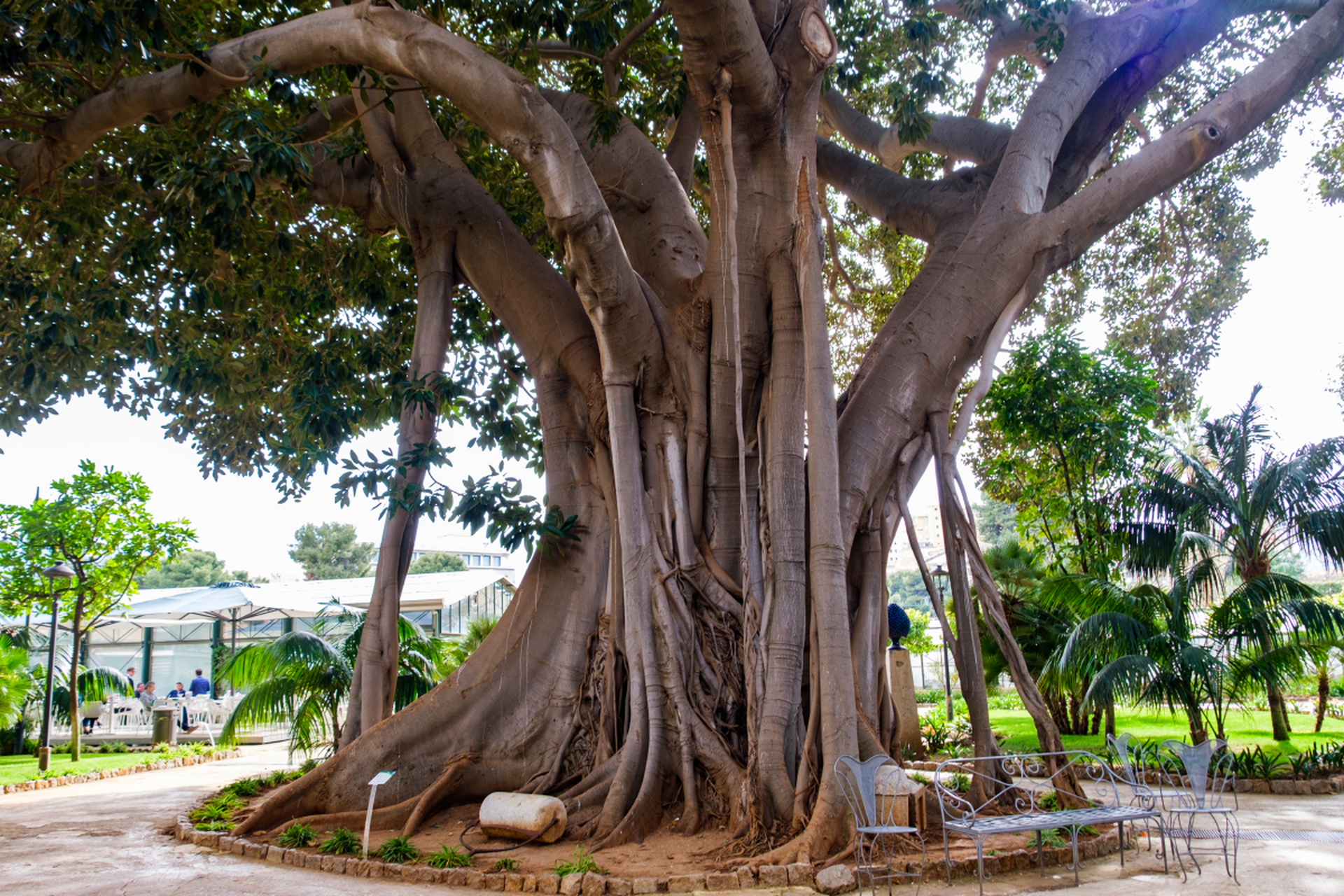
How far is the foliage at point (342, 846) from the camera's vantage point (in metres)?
5.75

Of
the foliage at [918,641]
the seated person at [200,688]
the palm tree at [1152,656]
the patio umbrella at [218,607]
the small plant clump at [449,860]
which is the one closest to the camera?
the small plant clump at [449,860]

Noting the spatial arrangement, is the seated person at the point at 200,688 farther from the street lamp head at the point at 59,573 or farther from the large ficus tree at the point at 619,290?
the large ficus tree at the point at 619,290

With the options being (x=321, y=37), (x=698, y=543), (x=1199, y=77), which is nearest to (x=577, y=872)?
(x=698, y=543)

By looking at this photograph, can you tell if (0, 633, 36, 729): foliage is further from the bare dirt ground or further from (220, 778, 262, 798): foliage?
(220, 778, 262, 798): foliage

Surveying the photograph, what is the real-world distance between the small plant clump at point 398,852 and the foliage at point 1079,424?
25.1 ft

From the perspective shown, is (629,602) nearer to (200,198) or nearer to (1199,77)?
(200,198)

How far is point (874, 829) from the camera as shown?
4422 mm

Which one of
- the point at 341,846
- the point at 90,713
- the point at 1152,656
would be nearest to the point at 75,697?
the point at 90,713

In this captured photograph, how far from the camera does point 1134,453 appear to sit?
10.1m

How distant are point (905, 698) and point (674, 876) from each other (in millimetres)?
6659

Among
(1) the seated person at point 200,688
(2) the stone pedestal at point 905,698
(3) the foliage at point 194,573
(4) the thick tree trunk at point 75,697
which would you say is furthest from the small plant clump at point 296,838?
(3) the foliage at point 194,573

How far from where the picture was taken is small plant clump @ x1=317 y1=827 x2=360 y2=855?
18.9 feet

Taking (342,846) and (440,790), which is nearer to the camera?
(342,846)

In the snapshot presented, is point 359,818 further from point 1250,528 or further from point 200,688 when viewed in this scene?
point 200,688
